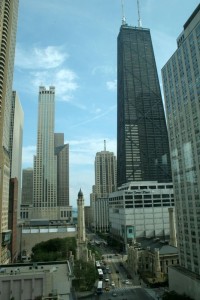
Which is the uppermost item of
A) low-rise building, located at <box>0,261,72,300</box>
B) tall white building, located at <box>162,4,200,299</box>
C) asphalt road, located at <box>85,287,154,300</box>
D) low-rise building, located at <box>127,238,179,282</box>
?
tall white building, located at <box>162,4,200,299</box>

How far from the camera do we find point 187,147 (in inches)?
3201

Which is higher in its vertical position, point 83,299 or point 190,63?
point 190,63

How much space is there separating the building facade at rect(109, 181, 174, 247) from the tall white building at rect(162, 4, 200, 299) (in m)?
97.9

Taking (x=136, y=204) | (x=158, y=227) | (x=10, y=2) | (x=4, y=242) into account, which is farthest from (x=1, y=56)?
(x=158, y=227)

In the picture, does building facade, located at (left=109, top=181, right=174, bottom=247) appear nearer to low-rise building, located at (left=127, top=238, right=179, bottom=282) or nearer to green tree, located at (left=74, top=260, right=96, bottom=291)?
low-rise building, located at (left=127, top=238, right=179, bottom=282)

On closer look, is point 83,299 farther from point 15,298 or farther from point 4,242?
point 4,242

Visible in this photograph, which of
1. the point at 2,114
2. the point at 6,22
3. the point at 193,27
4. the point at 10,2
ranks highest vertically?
the point at 10,2

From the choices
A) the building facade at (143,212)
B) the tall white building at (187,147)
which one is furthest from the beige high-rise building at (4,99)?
the building facade at (143,212)

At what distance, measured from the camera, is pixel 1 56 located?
10981 cm

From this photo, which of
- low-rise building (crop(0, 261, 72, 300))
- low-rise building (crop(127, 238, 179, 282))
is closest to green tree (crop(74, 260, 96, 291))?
low-rise building (crop(0, 261, 72, 300))

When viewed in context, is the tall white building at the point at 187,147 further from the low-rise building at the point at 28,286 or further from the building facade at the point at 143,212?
the building facade at the point at 143,212

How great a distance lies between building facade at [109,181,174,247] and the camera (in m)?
180

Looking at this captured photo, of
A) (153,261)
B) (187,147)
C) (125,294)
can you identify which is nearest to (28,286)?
(125,294)

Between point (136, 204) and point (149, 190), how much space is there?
13.4m
